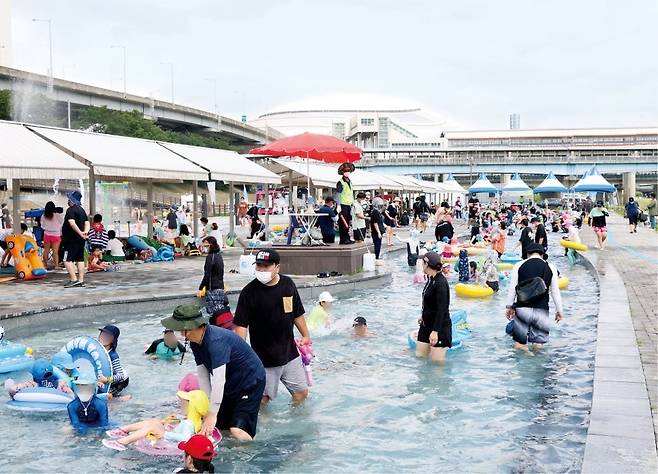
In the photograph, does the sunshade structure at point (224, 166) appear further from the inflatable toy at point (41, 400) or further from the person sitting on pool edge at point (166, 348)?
the inflatable toy at point (41, 400)

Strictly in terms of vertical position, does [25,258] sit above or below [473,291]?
above

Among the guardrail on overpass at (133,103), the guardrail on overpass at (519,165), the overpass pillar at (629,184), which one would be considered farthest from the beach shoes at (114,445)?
the overpass pillar at (629,184)

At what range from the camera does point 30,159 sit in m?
14.7

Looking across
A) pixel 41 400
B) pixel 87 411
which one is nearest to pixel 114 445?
pixel 87 411

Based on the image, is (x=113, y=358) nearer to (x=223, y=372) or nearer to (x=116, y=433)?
(x=116, y=433)

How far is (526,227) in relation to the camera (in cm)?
1709

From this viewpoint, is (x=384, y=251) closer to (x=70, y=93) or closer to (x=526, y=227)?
(x=526, y=227)

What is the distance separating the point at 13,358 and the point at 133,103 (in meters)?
69.8

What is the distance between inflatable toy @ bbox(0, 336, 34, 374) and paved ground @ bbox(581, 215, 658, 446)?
22.2 feet

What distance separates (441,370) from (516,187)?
44.5 meters

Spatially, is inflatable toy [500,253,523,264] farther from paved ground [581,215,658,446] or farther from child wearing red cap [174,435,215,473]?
child wearing red cap [174,435,215,473]

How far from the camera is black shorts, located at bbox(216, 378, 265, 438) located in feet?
18.2

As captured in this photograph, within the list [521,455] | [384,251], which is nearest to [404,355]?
[521,455]

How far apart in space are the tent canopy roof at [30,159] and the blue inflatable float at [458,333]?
8.49m
